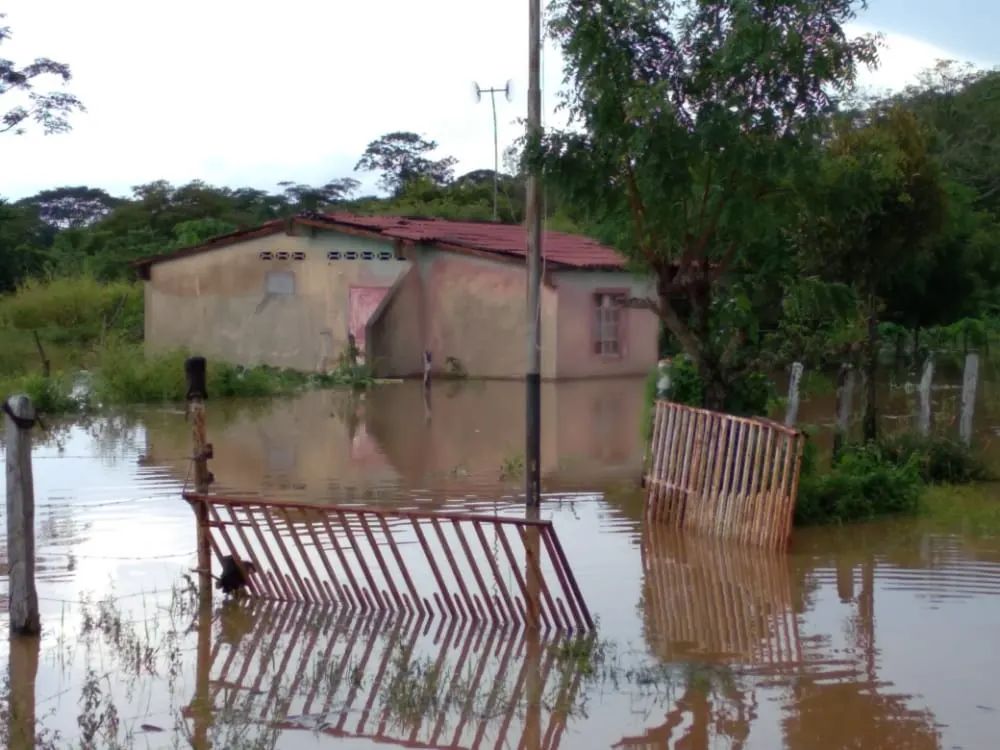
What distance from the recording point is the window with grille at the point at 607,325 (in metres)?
28.3

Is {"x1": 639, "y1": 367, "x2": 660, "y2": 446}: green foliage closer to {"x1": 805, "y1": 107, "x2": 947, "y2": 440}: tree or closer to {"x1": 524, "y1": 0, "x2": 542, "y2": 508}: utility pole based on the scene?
{"x1": 805, "y1": 107, "x2": 947, "y2": 440}: tree

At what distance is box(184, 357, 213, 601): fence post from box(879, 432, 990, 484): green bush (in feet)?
24.5

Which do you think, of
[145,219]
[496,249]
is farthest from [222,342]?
[145,219]

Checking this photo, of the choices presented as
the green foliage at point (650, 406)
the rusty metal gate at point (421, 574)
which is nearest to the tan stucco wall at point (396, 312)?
the green foliage at point (650, 406)

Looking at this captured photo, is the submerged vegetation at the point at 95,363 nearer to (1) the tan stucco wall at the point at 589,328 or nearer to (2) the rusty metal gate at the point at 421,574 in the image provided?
(1) the tan stucco wall at the point at 589,328

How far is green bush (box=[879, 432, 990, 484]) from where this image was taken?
14289mm

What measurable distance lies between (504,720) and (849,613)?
3.27 meters

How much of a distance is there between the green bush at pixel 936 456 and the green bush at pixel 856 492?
0.81 m

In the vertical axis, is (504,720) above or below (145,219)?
below

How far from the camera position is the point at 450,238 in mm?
29266

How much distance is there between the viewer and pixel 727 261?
12703 millimetres

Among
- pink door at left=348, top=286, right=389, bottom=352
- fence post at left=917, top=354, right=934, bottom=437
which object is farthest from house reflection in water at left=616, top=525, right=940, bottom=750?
pink door at left=348, top=286, right=389, bottom=352

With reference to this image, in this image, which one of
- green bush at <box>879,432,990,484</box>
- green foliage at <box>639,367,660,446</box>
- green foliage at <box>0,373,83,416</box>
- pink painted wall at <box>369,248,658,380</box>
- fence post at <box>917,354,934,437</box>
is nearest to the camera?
green foliage at <box>639,367,660,446</box>

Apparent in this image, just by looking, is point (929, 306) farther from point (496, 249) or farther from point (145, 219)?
point (145, 219)
